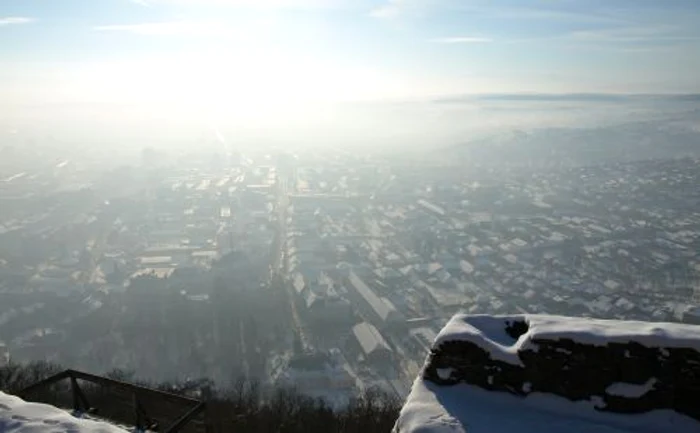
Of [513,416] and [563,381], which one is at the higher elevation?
[563,381]

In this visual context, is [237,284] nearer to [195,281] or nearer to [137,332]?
[195,281]

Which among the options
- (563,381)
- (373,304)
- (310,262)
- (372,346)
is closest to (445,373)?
(563,381)

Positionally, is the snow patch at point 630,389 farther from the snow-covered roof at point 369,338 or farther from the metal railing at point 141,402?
the snow-covered roof at point 369,338

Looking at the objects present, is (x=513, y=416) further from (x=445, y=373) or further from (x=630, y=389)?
(x=630, y=389)

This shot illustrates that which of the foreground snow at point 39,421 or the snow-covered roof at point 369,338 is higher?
the foreground snow at point 39,421

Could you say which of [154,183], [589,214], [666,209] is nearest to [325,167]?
[154,183]

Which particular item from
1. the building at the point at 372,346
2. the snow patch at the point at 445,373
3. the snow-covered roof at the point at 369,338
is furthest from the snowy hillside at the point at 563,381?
the snow-covered roof at the point at 369,338

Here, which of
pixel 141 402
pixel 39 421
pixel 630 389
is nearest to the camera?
pixel 39 421
